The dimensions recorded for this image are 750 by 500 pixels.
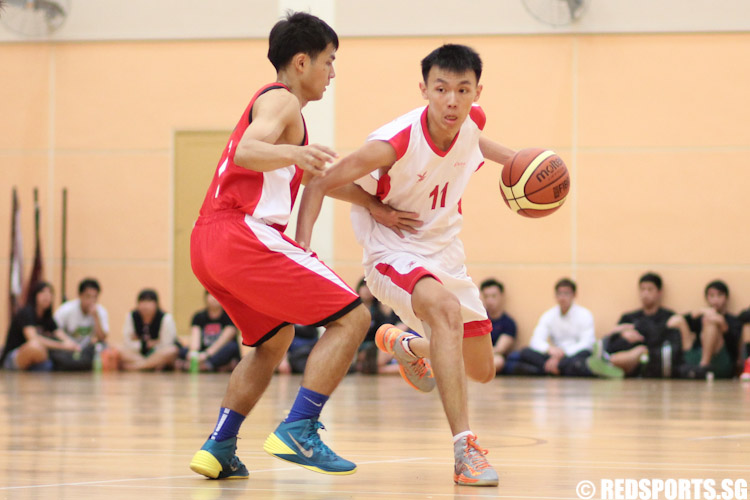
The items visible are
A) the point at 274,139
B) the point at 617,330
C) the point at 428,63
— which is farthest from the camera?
the point at 617,330

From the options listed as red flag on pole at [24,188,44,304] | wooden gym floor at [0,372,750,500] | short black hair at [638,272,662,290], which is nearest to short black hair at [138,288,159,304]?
red flag on pole at [24,188,44,304]

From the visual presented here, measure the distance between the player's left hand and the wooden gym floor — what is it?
918 millimetres

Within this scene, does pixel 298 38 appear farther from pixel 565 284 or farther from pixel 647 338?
pixel 647 338

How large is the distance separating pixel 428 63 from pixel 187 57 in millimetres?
8138

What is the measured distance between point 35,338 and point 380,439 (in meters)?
7.08

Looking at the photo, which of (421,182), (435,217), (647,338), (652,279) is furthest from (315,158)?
(652,279)

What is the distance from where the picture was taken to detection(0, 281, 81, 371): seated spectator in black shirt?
428 inches

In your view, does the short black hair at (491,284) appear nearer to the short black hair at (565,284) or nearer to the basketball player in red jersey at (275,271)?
the short black hair at (565,284)

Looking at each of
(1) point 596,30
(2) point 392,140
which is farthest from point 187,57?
(2) point 392,140

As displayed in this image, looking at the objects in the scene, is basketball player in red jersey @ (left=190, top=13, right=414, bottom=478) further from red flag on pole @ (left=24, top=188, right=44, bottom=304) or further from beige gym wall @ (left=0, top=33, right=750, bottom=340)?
red flag on pole @ (left=24, top=188, right=44, bottom=304)

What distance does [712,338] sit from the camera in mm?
9859

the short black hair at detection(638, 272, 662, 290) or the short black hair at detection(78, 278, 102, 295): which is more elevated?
the short black hair at detection(638, 272, 662, 290)

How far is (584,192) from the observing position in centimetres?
1083

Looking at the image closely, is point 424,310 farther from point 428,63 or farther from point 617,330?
point 617,330
